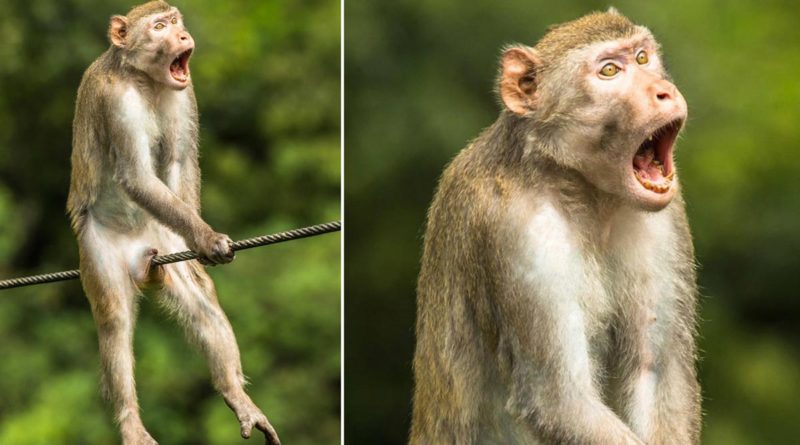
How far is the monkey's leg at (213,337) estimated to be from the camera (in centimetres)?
354

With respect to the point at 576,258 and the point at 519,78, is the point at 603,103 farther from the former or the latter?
the point at 576,258

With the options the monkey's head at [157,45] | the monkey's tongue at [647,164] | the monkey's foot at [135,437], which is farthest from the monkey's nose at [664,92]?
the monkey's foot at [135,437]

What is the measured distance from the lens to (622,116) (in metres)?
2.53

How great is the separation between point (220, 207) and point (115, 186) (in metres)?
5.78

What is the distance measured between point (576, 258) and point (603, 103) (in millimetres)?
310

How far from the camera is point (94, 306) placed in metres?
3.68

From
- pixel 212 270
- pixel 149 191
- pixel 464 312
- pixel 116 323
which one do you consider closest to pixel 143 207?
pixel 149 191

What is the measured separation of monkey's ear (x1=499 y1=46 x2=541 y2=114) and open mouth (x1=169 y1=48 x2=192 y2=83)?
113cm

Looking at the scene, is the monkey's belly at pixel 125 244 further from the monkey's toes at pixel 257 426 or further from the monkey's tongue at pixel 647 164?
the monkey's tongue at pixel 647 164

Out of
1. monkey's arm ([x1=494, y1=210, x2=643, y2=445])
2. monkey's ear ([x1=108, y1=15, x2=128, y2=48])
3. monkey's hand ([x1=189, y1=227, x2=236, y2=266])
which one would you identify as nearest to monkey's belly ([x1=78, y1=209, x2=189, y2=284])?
monkey's hand ([x1=189, y1=227, x2=236, y2=266])

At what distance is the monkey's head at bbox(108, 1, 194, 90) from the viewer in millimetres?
3539

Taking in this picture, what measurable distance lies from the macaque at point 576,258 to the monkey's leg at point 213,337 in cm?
78

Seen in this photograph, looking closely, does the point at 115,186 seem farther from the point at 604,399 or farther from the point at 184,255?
the point at 604,399

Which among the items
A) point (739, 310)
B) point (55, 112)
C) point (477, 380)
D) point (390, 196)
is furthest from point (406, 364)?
point (55, 112)
